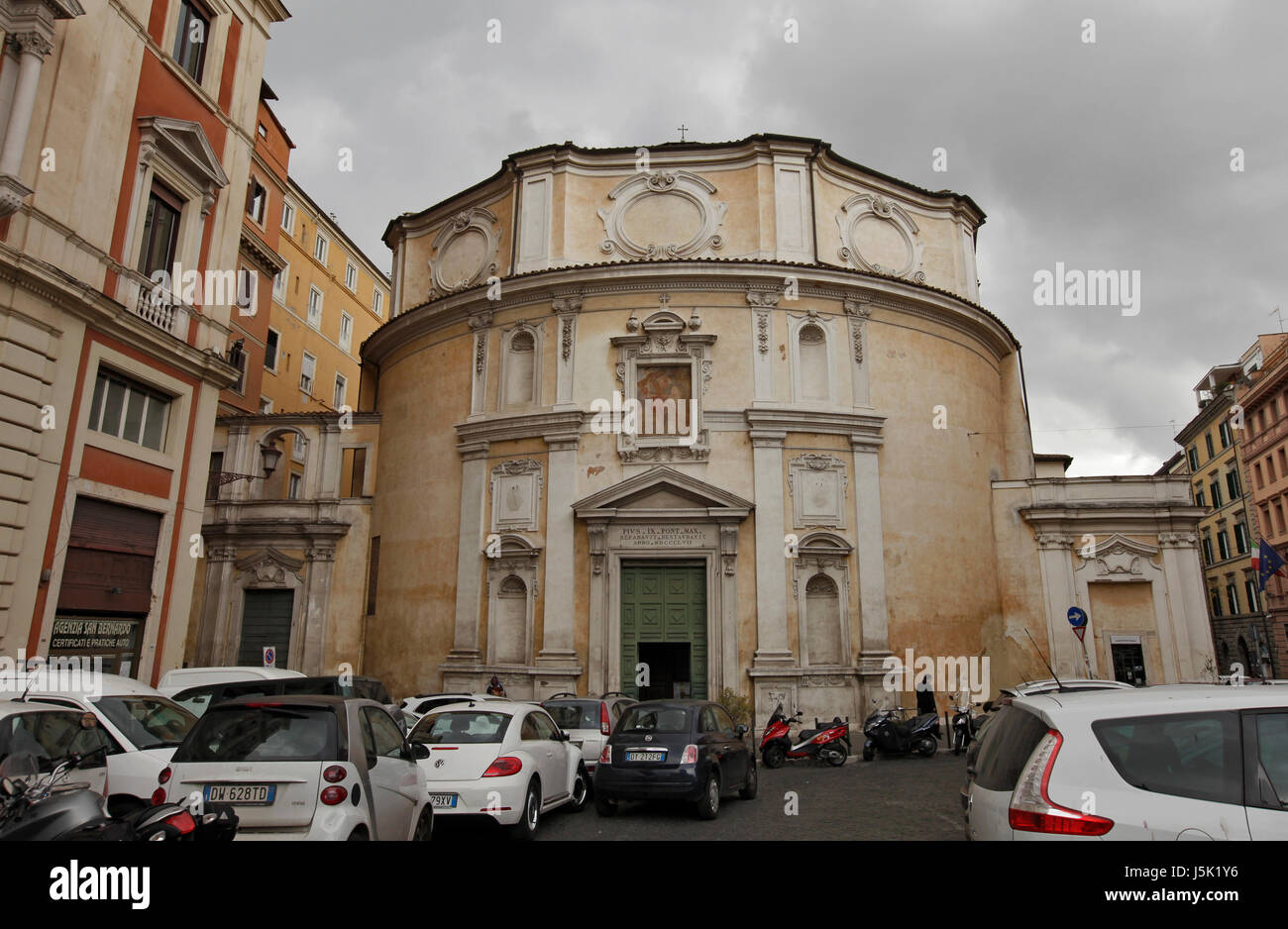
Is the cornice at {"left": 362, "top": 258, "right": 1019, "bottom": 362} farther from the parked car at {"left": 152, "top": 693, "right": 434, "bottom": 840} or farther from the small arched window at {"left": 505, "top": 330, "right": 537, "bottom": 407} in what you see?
the parked car at {"left": 152, "top": 693, "right": 434, "bottom": 840}

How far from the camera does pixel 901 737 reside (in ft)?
55.5

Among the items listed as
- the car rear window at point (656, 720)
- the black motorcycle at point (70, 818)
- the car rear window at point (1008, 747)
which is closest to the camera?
the black motorcycle at point (70, 818)

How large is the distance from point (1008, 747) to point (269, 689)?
12.1m

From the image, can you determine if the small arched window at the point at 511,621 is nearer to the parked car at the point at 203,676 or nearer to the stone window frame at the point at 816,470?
the stone window frame at the point at 816,470

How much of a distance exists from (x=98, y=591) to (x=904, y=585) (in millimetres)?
17583

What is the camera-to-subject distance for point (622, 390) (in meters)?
22.3

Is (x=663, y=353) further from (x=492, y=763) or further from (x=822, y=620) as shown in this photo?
(x=492, y=763)

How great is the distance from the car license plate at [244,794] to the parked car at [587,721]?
696 centimetres

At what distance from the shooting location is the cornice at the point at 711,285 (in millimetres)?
22391

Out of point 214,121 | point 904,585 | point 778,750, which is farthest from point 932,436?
point 214,121

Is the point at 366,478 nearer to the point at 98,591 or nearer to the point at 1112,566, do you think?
the point at 98,591

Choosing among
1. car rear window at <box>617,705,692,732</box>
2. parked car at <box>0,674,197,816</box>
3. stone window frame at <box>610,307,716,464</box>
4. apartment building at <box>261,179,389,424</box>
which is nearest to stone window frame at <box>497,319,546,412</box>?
stone window frame at <box>610,307,716,464</box>

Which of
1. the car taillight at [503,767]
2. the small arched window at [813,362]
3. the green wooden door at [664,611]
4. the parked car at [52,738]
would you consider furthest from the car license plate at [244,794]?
the small arched window at [813,362]

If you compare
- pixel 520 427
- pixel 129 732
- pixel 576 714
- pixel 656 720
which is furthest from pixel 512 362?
pixel 129 732
